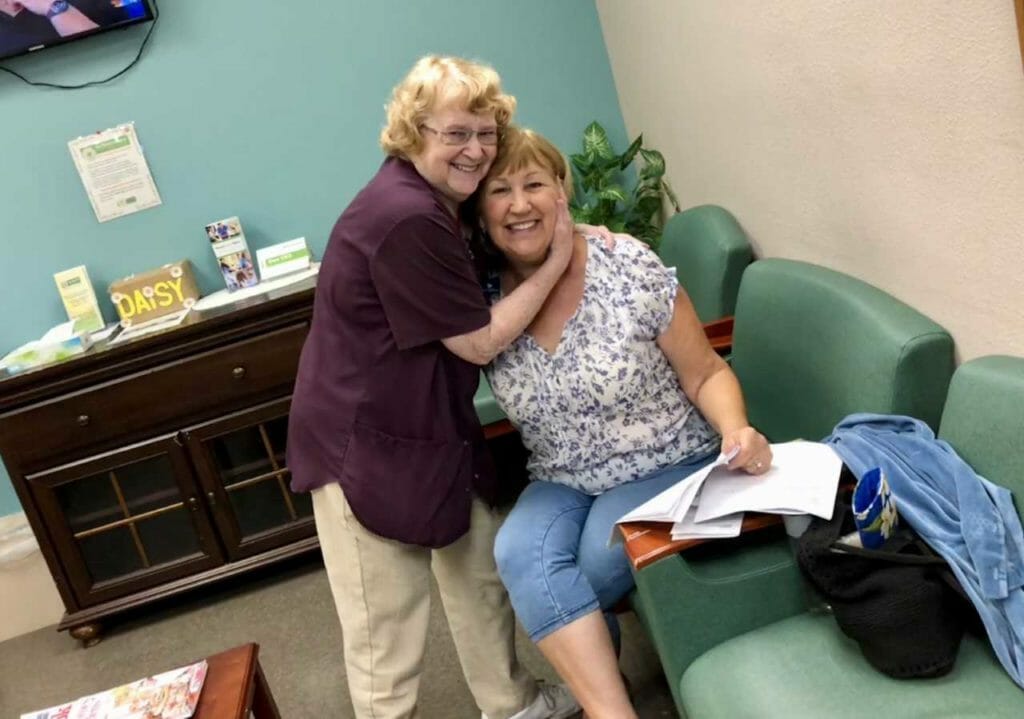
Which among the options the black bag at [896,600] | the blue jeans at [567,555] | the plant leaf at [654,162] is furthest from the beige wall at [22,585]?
the black bag at [896,600]

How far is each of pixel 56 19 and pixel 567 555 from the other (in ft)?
8.12

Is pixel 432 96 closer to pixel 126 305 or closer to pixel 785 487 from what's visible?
pixel 785 487

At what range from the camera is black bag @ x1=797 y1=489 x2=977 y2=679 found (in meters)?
1.25

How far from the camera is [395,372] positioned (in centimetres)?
172

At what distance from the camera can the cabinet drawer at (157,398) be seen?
283cm

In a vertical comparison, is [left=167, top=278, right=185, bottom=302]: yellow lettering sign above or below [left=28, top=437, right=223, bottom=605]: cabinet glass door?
above

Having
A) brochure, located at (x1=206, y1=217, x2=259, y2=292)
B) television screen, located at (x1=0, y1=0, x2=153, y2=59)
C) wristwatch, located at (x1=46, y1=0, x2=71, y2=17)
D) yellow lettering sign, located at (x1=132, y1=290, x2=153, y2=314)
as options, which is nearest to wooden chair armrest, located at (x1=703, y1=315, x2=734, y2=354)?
brochure, located at (x1=206, y1=217, x2=259, y2=292)

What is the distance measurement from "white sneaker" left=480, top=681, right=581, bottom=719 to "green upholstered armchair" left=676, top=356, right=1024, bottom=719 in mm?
640

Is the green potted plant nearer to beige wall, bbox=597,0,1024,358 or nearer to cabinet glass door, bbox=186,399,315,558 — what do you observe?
beige wall, bbox=597,0,1024,358

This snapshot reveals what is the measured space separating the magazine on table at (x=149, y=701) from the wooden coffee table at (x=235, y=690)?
0.07 feet

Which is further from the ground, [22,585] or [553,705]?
[22,585]

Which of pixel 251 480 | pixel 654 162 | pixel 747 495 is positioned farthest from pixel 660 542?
pixel 251 480

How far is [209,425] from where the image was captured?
115 inches

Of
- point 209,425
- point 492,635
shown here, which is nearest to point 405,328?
point 492,635
